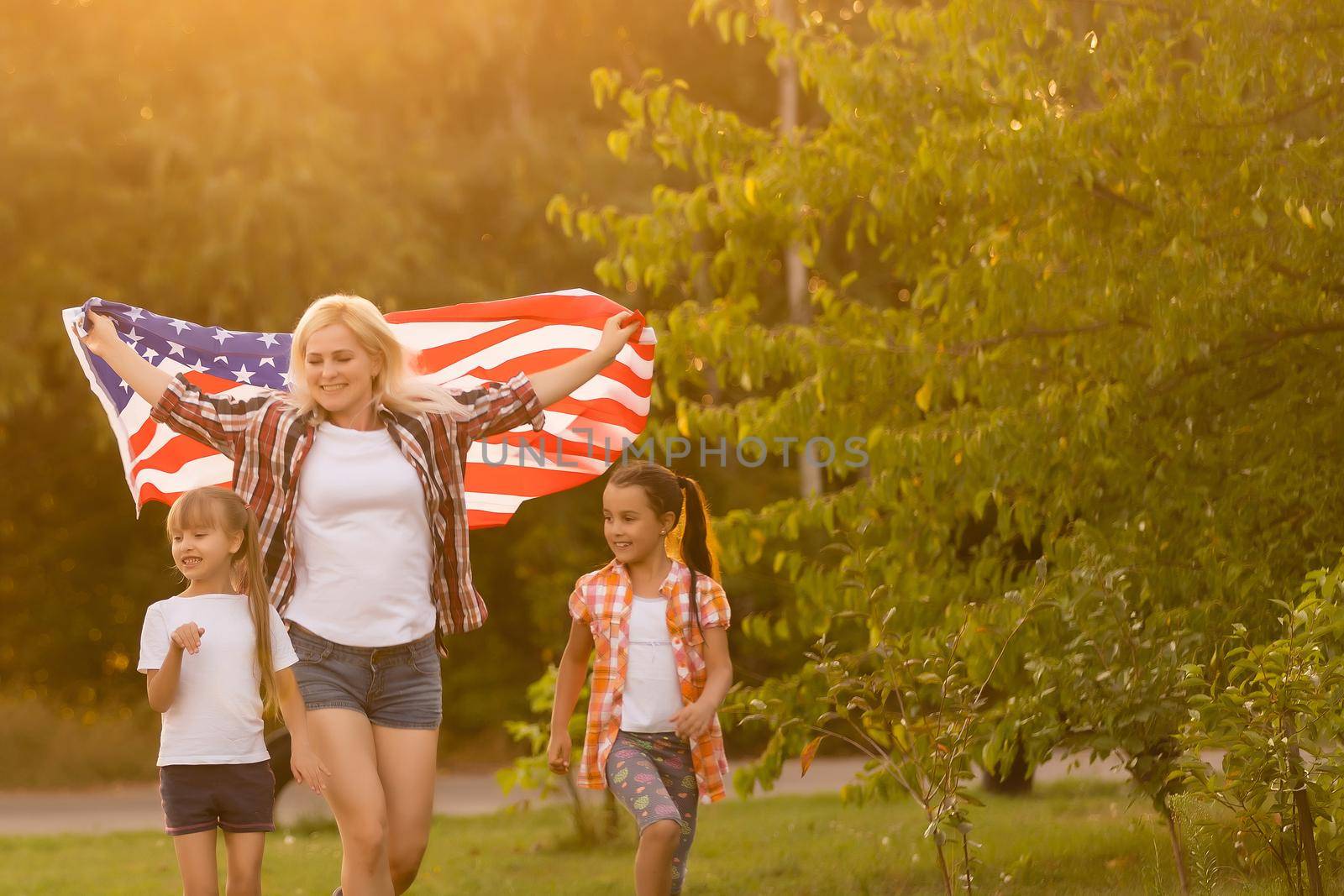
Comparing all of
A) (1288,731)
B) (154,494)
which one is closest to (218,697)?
(154,494)

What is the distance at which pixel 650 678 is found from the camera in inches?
214

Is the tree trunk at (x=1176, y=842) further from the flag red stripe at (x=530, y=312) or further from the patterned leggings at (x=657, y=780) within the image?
the flag red stripe at (x=530, y=312)

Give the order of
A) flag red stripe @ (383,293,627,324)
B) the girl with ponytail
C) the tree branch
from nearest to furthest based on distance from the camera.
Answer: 1. the girl with ponytail
2. the tree branch
3. flag red stripe @ (383,293,627,324)

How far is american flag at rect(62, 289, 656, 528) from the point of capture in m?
6.12

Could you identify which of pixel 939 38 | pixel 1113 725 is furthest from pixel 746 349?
pixel 1113 725

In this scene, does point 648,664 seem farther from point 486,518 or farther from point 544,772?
point 544,772

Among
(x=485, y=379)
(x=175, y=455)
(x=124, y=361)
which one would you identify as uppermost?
(x=485, y=379)

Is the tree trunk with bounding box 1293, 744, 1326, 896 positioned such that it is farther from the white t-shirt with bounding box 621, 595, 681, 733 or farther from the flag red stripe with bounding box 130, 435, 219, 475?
the flag red stripe with bounding box 130, 435, 219, 475

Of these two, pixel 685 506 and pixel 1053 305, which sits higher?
pixel 1053 305

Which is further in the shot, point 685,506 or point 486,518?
point 486,518

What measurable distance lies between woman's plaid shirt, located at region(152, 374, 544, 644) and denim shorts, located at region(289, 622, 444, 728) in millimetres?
147

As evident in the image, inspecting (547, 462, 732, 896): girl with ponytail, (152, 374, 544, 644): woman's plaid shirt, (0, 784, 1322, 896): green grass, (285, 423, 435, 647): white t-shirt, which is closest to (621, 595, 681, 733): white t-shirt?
(547, 462, 732, 896): girl with ponytail

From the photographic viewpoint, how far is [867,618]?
6098 millimetres

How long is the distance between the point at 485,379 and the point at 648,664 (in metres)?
1.83
